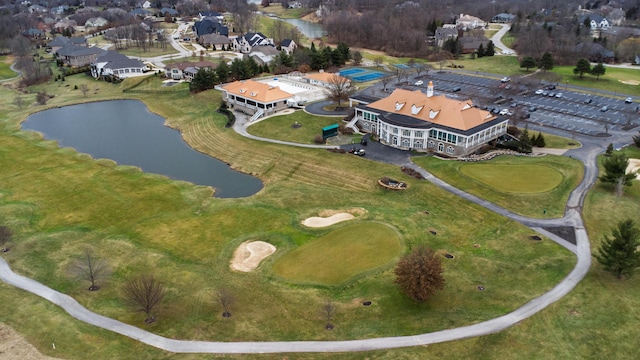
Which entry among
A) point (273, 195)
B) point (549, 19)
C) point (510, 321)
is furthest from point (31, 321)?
point (549, 19)

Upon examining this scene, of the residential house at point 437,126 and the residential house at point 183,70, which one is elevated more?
the residential house at point 183,70

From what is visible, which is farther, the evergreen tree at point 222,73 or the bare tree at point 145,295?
the evergreen tree at point 222,73

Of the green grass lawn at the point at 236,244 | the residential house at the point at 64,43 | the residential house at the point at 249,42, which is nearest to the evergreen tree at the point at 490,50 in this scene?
the residential house at the point at 249,42

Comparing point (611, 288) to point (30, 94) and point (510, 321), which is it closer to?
point (510, 321)

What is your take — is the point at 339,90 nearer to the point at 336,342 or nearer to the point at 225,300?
the point at 225,300

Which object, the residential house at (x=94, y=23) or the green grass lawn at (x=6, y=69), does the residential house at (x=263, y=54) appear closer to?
the green grass lawn at (x=6, y=69)

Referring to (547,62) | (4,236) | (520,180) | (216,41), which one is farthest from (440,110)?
(216,41)

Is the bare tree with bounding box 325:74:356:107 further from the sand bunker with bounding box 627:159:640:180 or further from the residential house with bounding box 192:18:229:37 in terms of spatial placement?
the residential house with bounding box 192:18:229:37
